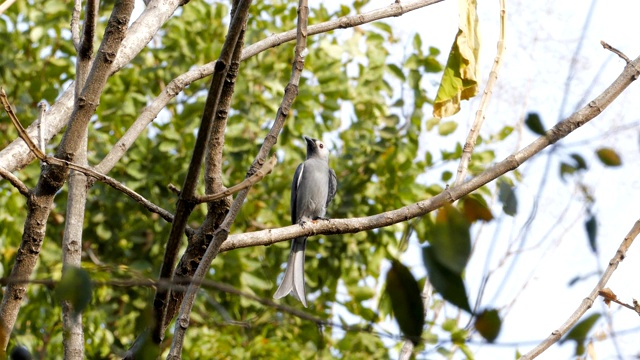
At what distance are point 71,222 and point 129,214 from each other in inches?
168

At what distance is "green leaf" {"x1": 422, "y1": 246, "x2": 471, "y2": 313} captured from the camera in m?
1.13

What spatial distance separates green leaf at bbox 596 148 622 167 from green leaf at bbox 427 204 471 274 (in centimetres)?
39

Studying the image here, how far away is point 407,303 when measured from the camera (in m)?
1.15

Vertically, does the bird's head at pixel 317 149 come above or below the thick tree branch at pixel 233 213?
above

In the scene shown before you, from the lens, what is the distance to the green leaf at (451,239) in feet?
3.69

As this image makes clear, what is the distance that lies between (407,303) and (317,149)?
554 cm

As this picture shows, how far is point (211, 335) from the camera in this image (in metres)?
5.80

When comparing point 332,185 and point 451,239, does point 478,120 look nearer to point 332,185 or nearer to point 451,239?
point 451,239

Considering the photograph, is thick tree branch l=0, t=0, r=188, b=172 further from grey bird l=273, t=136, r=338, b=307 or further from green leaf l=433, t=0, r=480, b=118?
A: grey bird l=273, t=136, r=338, b=307

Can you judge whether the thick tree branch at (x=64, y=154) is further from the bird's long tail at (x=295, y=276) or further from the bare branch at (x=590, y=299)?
the bird's long tail at (x=295, y=276)

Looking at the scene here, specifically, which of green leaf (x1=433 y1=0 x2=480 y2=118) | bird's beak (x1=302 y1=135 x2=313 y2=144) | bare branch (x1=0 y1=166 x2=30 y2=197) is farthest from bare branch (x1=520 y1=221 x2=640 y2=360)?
bird's beak (x1=302 y1=135 x2=313 y2=144)

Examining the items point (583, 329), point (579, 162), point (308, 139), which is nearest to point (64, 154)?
point (579, 162)

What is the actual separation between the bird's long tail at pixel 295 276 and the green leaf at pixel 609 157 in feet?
12.0

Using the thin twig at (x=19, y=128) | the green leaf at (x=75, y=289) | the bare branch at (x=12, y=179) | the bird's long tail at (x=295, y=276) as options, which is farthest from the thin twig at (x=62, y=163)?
the bird's long tail at (x=295, y=276)
